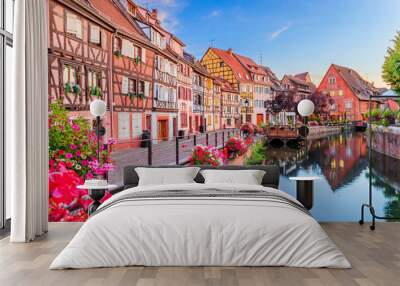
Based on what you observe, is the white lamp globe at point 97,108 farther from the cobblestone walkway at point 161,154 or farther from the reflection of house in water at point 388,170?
A: the reflection of house in water at point 388,170

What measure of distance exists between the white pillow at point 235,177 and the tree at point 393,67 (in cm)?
221

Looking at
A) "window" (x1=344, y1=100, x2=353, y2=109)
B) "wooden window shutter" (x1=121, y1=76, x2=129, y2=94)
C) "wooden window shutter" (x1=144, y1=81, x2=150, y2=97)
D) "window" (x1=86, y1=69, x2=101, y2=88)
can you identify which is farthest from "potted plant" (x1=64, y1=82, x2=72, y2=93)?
"window" (x1=344, y1=100, x2=353, y2=109)

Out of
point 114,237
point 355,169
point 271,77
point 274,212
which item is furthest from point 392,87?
point 114,237

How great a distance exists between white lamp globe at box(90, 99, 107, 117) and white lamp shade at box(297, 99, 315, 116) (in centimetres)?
243

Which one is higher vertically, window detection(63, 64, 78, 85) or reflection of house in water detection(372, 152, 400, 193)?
window detection(63, 64, 78, 85)

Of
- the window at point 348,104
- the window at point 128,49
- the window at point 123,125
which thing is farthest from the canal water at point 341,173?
the window at point 128,49

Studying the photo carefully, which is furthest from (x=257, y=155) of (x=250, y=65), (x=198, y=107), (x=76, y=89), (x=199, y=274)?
(x=199, y=274)

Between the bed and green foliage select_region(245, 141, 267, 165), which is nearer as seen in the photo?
the bed

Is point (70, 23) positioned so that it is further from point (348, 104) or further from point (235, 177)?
point (348, 104)

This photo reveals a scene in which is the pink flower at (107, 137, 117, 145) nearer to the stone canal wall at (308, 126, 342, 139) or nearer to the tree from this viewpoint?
the stone canal wall at (308, 126, 342, 139)

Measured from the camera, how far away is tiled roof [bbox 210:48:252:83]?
592 cm

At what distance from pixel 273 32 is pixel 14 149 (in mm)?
3480

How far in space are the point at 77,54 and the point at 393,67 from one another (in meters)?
3.96

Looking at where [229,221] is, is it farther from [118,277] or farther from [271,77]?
[271,77]
